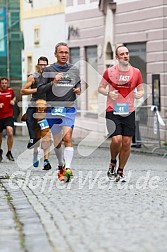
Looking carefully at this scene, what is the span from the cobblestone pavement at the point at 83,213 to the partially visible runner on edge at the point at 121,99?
0.55m

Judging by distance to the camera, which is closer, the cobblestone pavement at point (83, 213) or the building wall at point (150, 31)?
the cobblestone pavement at point (83, 213)

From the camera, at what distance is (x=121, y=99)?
1234cm

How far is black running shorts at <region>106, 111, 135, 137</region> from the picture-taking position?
12391mm

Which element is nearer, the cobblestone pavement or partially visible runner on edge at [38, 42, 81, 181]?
the cobblestone pavement

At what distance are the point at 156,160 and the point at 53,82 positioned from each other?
26.0 ft

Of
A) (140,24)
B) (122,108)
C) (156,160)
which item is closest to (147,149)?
(156,160)

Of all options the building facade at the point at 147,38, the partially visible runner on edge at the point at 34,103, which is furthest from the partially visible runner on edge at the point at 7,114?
the building facade at the point at 147,38

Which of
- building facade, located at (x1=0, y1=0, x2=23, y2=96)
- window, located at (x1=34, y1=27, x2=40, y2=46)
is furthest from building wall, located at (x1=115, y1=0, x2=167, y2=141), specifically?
building facade, located at (x1=0, y1=0, x2=23, y2=96)

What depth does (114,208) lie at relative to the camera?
925cm

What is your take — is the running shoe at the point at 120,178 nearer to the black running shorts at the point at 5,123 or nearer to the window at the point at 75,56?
the black running shorts at the point at 5,123

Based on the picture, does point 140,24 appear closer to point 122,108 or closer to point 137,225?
point 122,108

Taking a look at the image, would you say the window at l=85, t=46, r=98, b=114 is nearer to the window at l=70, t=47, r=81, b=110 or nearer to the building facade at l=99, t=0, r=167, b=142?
the window at l=70, t=47, r=81, b=110

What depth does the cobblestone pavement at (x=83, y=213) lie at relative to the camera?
7.09 metres

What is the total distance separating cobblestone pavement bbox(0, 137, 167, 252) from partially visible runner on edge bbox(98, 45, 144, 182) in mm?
549
